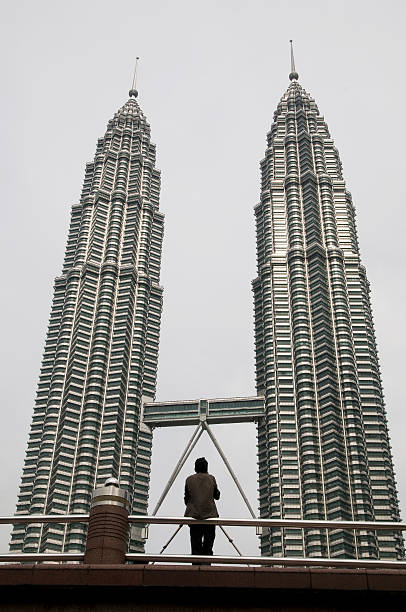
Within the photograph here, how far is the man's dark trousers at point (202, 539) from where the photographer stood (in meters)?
14.9

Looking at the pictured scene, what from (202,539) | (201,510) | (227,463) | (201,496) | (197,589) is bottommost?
(197,589)

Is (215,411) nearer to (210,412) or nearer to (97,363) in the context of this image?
(210,412)

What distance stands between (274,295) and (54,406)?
188 ft

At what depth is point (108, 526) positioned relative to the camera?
14.5m

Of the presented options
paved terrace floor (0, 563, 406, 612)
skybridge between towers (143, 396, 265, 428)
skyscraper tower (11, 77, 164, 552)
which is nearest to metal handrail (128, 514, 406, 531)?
paved terrace floor (0, 563, 406, 612)

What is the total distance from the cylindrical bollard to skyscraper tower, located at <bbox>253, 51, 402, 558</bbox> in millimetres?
125023

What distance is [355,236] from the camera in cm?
18300

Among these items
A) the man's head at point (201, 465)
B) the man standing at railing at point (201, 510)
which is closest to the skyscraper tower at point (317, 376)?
the man's head at point (201, 465)

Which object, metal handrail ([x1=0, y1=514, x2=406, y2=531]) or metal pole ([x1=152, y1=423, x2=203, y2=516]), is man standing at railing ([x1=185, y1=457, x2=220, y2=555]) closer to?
metal handrail ([x1=0, y1=514, x2=406, y2=531])

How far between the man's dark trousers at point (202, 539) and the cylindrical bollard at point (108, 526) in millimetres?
1468

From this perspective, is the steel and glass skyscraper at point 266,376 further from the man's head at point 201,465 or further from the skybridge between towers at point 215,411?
the man's head at point 201,465

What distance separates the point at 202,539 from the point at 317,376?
142289 mm

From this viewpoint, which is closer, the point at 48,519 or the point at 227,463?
the point at 48,519

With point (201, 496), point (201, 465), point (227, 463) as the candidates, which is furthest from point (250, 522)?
point (227, 463)
